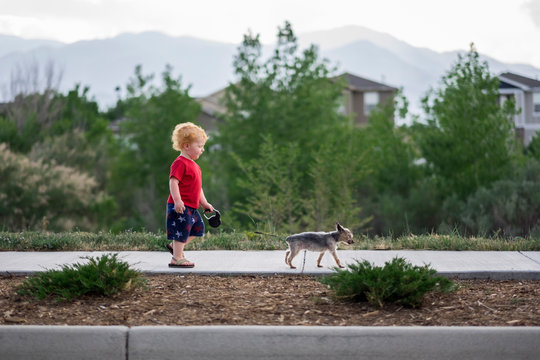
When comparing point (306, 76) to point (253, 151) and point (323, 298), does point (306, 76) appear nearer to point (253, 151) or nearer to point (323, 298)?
point (253, 151)

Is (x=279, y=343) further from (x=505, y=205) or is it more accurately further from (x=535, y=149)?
(x=535, y=149)

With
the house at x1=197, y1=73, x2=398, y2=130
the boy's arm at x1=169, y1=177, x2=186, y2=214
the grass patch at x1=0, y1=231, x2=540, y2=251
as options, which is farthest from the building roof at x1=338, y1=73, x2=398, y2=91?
the boy's arm at x1=169, y1=177, x2=186, y2=214

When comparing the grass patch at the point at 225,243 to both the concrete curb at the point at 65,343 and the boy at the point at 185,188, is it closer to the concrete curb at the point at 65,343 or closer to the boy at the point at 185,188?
the boy at the point at 185,188

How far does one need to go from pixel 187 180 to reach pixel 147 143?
48.5 metres

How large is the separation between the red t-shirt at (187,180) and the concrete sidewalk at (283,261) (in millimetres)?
730

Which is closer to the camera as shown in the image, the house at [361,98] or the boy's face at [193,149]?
the boy's face at [193,149]

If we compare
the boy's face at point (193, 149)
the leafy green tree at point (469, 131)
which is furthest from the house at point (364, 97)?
the boy's face at point (193, 149)

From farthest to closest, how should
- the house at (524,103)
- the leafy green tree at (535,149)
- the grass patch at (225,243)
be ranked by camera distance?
the house at (524,103)
the leafy green tree at (535,149)
the grass patch at (225,243)

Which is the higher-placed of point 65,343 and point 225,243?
point 225,243

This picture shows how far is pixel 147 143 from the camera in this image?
54.4 meters

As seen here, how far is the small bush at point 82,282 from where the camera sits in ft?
18.5

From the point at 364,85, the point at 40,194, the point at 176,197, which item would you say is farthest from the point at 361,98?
the point at 176,197

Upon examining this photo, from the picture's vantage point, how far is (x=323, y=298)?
18.4ft

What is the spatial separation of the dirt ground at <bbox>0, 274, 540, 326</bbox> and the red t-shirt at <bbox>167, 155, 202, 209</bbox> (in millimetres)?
1031
